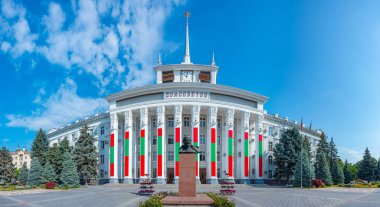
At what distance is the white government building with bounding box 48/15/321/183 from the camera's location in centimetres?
4547

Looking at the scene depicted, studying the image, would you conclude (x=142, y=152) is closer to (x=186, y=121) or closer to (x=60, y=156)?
(x=186, y=121)

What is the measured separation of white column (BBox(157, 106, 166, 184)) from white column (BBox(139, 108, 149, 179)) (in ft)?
7.12

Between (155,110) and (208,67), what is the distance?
36.3ft

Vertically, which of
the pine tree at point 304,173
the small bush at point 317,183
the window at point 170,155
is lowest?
the small bush at point 317,183

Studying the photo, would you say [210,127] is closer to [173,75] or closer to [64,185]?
[173,75]

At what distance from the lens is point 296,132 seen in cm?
4759

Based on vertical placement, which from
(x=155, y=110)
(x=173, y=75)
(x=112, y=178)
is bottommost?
(x=112, y=178)

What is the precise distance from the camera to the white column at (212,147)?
44938mm

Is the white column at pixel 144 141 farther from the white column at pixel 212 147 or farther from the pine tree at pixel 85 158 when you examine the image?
the white column at pixel 212 147

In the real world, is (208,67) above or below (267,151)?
above

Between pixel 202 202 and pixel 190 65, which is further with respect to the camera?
pixel 190 65

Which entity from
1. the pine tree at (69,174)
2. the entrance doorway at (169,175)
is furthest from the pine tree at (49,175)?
the entrance doorway at (169,175)

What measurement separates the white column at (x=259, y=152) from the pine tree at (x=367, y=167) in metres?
23.4

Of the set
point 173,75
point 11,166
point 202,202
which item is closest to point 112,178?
point 11,166
